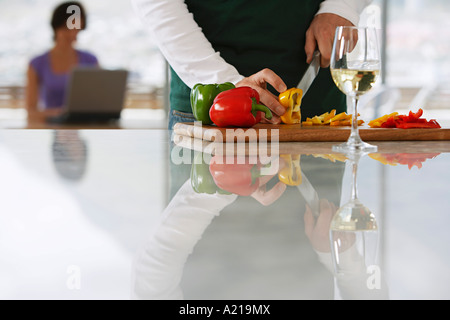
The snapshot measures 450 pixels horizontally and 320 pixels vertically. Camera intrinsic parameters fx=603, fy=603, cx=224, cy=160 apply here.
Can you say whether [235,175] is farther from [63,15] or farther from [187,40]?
[63,15]

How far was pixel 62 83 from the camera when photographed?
5.67 m

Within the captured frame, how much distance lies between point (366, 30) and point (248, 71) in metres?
0.72

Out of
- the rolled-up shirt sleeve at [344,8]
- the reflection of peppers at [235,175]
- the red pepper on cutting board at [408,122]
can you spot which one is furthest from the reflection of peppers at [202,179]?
the rolled-up shirt sleeve at [344,8]

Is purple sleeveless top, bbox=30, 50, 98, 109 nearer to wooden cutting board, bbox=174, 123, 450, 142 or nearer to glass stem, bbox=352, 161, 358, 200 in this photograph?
wooden cutting board, bbox=174, 123, 450, 142

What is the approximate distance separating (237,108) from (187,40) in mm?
445

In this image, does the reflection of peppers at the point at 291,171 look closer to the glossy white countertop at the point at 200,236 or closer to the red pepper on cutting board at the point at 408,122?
the glossy white countertop at the point at 200,236

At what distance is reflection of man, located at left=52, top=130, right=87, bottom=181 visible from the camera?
0.80 m

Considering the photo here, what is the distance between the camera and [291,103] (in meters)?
1.44

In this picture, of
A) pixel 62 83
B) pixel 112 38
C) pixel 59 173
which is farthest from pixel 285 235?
pixel 112 38

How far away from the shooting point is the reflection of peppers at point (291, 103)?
4.70 ft

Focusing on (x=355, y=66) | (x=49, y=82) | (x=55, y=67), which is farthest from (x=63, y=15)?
(x=355, y=66)

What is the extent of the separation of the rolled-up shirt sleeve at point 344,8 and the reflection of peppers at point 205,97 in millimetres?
434

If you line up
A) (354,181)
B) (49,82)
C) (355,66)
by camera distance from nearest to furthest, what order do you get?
1. (354,181)
2. (355,66)
3. (49,82)
